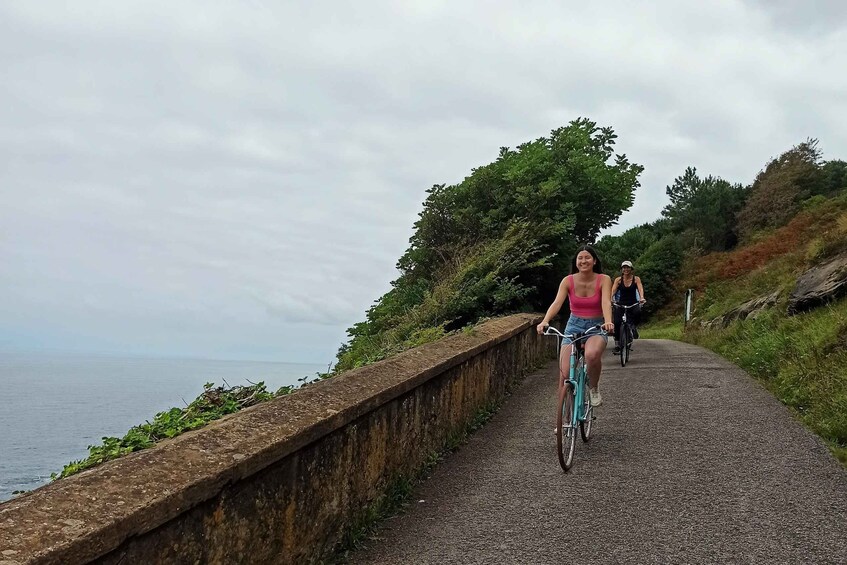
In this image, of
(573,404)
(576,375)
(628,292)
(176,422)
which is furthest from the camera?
(628,292)

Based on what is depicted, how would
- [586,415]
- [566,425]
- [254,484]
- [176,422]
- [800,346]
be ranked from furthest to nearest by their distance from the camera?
[800,346]
[586,415]
[566,425]
[176,422]
[254,484]

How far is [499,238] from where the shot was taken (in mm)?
16953

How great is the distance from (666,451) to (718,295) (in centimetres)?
2818

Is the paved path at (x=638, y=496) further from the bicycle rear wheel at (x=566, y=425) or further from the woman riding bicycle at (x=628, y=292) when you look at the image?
the woman riding bicycle at (x=628, y=292)

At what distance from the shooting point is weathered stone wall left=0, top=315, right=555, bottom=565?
245 centimetres

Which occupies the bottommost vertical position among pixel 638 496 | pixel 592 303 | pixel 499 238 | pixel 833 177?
pixel 638 496

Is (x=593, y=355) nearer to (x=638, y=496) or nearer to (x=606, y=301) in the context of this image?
(x=606, y=301)

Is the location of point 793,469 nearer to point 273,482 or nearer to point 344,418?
point 344,418

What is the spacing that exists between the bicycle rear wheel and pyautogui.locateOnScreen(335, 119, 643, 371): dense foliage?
315 inches

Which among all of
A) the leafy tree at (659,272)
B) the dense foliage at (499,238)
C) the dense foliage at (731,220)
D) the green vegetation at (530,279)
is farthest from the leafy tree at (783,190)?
the dense foliage at (499,238)

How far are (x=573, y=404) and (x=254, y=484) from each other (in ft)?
11.9

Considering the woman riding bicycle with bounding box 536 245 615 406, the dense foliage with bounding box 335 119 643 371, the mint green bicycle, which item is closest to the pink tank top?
the woman riding bicycle with bounding box 536 245 615 406

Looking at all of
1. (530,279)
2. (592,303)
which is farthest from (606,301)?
(530,279)

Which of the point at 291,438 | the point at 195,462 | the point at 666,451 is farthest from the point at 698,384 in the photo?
the point at 195,462
